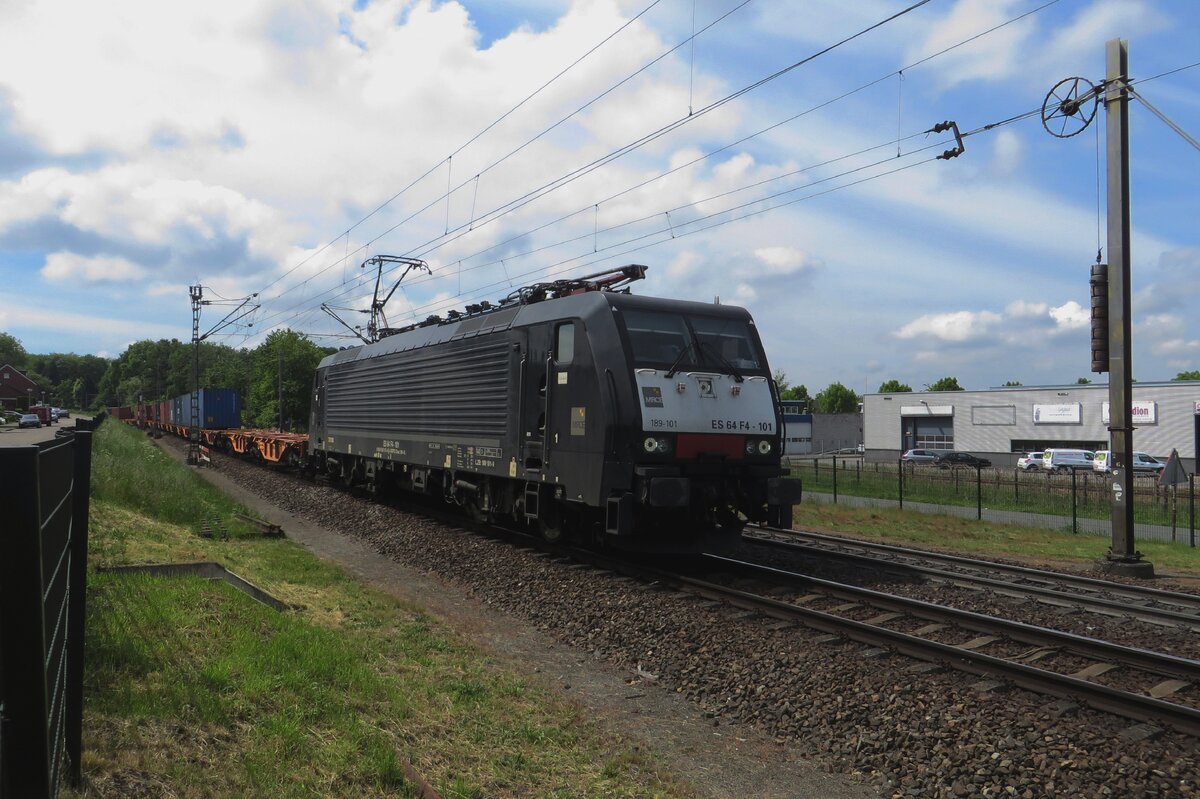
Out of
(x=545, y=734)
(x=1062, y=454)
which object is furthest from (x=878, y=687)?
(x=1062, y=454)

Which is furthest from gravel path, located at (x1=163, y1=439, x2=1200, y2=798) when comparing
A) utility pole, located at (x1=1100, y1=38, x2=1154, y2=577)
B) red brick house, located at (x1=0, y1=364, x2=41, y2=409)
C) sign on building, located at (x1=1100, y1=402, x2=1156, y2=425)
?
red brick house, located at (x1=0, y1=364, x2=41, y2=409)

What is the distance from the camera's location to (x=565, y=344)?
11.4 metres

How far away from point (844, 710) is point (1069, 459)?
44939mm

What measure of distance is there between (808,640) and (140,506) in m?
11.9

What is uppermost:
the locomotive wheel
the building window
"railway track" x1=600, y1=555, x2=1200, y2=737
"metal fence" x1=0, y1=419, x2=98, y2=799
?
"metal fence" x1=0, y1=419, x2=98, y2=799

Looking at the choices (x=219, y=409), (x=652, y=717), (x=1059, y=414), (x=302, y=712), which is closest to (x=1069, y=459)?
(x=1059, y=414)

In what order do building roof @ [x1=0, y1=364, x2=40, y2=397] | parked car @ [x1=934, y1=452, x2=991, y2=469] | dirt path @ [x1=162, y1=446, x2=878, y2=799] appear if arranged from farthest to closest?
building roof @ [x1=0, y1=364, x2=40, y2=397]
parked car @ [x1=934, y1=452, x2=991, y2=469]
dirt path @ [x1=162, y1=446, x2=878, y2=799]

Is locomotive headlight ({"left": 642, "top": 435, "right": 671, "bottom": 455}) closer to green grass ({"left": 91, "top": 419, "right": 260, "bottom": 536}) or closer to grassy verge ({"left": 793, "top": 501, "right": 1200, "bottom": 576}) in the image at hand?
grassy verge ({"left": 793, "top": 501, "right": 1200, "bottom": 576})

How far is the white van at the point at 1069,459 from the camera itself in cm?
4366

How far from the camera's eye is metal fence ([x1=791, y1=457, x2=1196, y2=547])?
1967 centimetres

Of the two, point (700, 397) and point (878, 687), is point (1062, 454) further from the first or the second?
point (878, 687)

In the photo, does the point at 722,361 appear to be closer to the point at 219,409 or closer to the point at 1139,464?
the point at 219,409

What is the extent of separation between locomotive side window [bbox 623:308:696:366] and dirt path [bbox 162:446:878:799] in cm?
366

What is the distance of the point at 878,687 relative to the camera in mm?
6363
